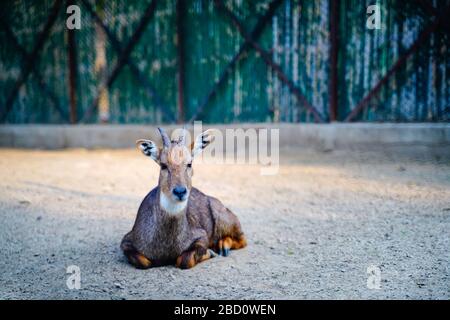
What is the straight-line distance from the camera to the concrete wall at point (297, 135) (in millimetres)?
8320

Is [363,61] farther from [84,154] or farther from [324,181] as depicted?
[84,154]

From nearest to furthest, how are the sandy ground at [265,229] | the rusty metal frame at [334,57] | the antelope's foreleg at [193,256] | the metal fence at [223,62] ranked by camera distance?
the sandy ground at [265,229]
the antelope's foreleg at [193,256]
the metal fence at [223,62]
the rusty metal frame at [334,57]

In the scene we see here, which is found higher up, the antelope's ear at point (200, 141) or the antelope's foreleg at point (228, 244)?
the antelope's ear at point (200, 141)

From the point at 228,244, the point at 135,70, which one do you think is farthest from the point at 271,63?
the point at 228,244

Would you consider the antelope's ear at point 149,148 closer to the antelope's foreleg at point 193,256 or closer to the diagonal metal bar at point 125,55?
the antelope's foreleg at point 193,256

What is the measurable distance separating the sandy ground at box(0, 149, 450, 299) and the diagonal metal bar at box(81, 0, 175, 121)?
7.84 ft

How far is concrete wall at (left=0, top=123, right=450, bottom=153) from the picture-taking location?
8320mm

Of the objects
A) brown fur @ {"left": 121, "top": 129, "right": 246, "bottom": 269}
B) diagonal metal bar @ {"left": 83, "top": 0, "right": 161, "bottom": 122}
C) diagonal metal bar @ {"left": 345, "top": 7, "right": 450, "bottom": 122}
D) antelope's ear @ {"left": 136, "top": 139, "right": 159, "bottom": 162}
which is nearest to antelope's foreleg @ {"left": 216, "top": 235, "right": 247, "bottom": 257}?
brown fur @ {"left": 121, "top": 129, "right": 246, "bottom": 269}

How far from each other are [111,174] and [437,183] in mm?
4806

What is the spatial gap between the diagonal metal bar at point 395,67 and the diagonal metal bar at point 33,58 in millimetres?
7197

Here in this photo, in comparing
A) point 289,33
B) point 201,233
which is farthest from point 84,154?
point 201,233

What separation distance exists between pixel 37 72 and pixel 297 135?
6.75m

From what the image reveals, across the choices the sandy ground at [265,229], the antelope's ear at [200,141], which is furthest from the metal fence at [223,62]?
the antelope's ear at [200,141]

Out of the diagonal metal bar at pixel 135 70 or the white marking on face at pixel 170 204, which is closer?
the white marking on face at pixel 170 204
